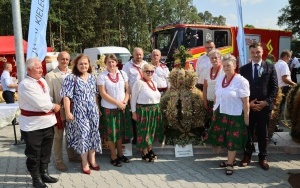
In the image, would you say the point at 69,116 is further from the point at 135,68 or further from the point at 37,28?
the point at 37,28

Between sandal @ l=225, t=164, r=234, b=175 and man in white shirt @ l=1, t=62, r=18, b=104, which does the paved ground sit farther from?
man in white shirt @ l=1, t=62, r=18, b=104

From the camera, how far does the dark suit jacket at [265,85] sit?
430 cm

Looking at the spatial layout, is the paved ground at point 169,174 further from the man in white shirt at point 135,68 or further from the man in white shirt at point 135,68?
the man in white shirt at point 135,68

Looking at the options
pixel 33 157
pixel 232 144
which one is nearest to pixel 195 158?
pixel 232 144

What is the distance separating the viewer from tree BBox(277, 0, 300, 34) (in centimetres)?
4035

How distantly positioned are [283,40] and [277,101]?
1383cm

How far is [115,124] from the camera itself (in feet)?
15.2

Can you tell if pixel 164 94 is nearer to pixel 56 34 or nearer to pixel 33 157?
pixel 33 157

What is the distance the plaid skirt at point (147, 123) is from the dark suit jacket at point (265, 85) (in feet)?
4.72

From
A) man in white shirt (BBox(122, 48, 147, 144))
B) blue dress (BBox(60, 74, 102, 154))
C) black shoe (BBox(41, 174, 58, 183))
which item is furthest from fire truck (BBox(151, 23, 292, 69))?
black shoe (BBox(41, 174, 58, 183))

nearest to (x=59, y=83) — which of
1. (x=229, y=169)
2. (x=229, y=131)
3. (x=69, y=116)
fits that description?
(x=69, y=116)

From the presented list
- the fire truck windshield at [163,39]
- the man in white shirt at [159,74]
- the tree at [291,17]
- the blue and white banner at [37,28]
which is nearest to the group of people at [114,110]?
the man in white shirt at [159,74]

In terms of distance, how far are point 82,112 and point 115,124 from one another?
0.58m

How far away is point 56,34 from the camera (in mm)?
35000
